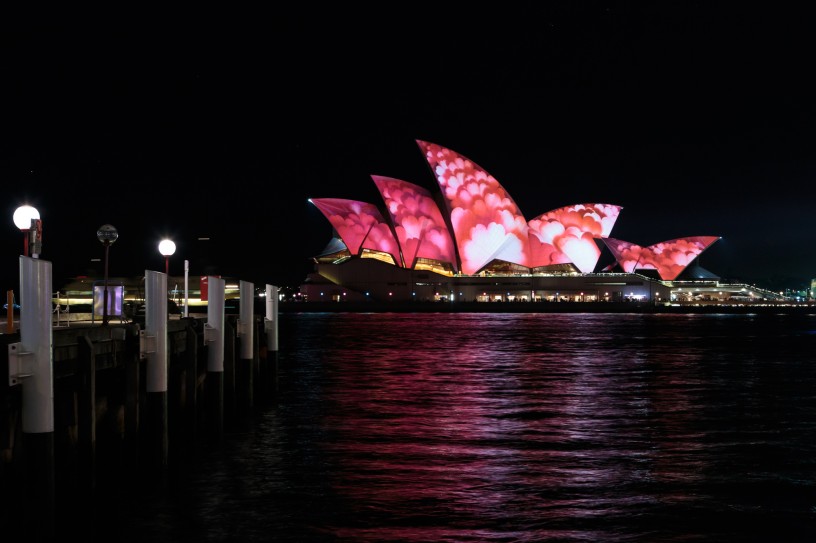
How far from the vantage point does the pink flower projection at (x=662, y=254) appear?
311 ft

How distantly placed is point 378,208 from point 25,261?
75503 millimetres

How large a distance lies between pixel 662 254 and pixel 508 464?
89.3 meters

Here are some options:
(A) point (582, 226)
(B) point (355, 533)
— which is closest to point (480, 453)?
(B) point (355, 533)

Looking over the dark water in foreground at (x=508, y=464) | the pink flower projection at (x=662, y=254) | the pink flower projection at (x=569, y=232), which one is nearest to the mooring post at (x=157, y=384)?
the dark water in foreground at (x=508, y=464)

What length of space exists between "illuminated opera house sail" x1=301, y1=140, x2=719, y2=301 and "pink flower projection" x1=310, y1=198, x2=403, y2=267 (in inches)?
3.3

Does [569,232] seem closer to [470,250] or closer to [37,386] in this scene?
[470,250]

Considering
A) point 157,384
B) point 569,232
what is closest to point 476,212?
point 569,232

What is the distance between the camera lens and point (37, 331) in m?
6.43

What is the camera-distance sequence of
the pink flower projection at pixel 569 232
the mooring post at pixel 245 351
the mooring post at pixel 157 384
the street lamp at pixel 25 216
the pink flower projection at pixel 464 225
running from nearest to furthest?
the mooring post at pixel 157 384, the street lamp at pixel 25 216, the mooring post at pixel 245 351, the pink flower projection at pixel 464 225, the pink flower projection at pixel 569 232

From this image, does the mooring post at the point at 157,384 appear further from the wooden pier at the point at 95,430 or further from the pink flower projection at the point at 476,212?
the pink flower projection at the point at 476,212

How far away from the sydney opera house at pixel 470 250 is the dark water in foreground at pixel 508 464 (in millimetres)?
53712

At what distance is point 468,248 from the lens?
8156cm

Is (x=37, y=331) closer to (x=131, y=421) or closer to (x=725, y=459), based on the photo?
(x=131, y=421)

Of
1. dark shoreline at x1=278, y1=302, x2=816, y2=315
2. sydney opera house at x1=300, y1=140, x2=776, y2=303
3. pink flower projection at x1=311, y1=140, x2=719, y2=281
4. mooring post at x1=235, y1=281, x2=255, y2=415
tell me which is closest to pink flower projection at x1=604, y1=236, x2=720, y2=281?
sydney opera house at x1=300, y1=140, x2=776, y2=303
